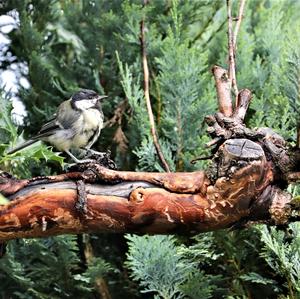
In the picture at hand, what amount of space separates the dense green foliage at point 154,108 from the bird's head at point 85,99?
3.8 inches

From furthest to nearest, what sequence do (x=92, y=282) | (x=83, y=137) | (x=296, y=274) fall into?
(x=83, y=137)
(x=92, y=282)
(x=296, y=274)

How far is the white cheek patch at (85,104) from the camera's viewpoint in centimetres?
206

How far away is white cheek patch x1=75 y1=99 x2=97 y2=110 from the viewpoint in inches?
81.0

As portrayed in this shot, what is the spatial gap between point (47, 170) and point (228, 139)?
79 centimetres

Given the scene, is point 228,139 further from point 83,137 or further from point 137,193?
point 83,137

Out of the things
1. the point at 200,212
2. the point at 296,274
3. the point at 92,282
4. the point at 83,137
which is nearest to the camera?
the point at 200,212

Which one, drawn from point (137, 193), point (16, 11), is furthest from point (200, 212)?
point (16, 11)

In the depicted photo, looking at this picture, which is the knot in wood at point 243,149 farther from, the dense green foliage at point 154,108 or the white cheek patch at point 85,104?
the white cheek patch at point 85,104

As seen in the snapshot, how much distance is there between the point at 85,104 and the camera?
206 centimetres

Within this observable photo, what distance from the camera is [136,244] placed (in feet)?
5.97

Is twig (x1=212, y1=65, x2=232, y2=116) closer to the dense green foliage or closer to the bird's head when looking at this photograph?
the dense green foliage

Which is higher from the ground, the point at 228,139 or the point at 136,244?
the point at 228,139

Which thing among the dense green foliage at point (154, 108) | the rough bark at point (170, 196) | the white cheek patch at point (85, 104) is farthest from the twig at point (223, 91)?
the white cheek patch at point (85, 104)

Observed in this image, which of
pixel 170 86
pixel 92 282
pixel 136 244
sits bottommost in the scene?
pixel 92 282
